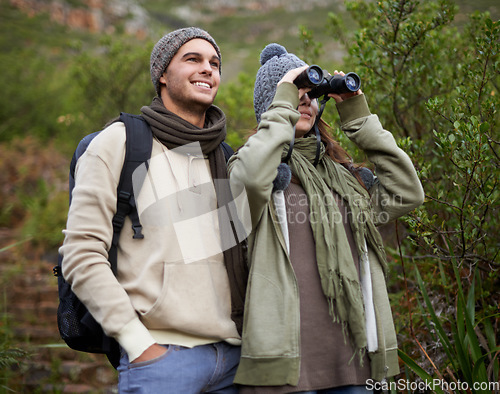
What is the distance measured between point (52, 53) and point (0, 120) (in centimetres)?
1219

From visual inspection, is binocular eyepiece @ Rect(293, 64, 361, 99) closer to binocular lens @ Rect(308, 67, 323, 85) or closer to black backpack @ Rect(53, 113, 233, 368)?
binocular lens @ Rect(308, 67, 323, 85)

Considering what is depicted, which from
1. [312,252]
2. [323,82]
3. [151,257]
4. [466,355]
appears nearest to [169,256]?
[151,257]

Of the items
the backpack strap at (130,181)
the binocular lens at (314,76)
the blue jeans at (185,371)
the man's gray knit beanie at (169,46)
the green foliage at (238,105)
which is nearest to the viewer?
the blue jeans at (185,371)

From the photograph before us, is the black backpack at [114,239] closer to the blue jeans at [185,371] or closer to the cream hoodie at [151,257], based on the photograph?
the cream hoodie at [151,257]

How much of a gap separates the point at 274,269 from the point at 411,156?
1.37 m

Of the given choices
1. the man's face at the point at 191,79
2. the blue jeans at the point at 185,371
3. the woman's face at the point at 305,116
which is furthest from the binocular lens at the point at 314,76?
the blue jeans at the point at 185,371

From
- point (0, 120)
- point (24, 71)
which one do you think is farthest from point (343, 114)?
point (24, 71)

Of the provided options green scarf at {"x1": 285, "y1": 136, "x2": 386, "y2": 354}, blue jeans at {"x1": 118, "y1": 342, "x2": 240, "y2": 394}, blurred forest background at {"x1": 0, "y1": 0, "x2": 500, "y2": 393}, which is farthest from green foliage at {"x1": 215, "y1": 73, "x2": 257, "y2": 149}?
blue jeans at {"x1": 118, "y1": 342, "x2": 240, "y2": 394}

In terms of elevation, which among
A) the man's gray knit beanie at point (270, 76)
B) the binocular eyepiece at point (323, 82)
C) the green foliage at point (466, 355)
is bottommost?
the green foliage at point (466, 355)

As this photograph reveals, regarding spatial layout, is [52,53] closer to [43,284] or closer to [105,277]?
[43,284]

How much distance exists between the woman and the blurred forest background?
0.38 metres

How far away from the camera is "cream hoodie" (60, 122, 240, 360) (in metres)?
1.76

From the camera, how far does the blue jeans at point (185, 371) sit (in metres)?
1.73

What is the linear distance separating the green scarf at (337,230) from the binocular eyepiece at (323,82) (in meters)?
0.22
